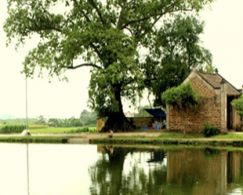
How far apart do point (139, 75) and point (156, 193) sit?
30.0 metres

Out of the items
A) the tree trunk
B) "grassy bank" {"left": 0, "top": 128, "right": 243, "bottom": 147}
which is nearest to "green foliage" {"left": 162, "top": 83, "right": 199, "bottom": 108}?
"grassy bank" {"left": 0, "top": 128, "right": 243, "bottom": 147}

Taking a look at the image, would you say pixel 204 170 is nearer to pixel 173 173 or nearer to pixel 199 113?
pixel 173 173

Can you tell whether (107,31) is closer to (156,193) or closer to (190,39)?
(190,39)

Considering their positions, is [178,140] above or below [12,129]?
below

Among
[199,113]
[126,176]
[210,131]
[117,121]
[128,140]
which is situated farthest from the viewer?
[117,121]

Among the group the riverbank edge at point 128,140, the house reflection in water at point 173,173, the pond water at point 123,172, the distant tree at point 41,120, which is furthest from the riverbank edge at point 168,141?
the distant tree at point 41,120

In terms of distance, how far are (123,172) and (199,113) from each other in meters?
22.9

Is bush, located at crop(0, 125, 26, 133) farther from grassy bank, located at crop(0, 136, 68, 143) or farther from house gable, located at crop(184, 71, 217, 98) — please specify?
house gable, located at crop(184, 71, 217, 98)

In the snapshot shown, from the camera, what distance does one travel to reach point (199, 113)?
45.3 metres

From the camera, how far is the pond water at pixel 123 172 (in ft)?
60.4

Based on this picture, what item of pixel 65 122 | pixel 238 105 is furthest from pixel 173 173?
pixel 65 122

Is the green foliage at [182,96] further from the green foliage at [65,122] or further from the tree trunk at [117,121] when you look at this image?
the green foliage at [65,122]

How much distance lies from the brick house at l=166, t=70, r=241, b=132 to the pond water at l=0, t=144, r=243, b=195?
11.0 metres

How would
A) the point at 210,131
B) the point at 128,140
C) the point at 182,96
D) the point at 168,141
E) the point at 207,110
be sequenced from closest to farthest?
1. the point at 168,141
2. the point at 128,140
3. the point at 210,131
4. the point at 182,96
5. the point at 207,110
